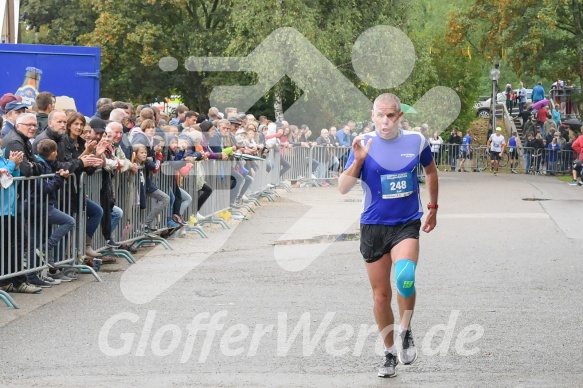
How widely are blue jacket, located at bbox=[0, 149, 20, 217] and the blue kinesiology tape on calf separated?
14.2 ft

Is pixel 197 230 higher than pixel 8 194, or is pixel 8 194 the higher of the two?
pixel 8 194

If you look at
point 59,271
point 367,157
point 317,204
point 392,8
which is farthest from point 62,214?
point 392,8

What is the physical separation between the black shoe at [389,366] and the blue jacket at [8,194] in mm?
4464

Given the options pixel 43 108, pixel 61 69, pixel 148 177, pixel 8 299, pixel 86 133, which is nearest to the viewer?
pixel 8 299

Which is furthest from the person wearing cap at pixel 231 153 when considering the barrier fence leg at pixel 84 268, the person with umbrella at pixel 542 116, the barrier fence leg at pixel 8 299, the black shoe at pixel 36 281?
the person with umbrella at pixel 542 116

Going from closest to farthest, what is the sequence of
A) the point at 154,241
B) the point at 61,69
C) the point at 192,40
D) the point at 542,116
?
1. the point at 154,241
2. the point at 61,69
3. the point at 192,40
4. the point at 542,116

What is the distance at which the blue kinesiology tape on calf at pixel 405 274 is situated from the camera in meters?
7.42

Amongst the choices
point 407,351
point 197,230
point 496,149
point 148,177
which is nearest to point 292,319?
point 407,351

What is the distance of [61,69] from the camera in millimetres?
19062

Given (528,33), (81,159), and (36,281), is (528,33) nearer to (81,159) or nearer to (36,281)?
(81,159)

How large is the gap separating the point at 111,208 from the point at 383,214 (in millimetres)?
5897

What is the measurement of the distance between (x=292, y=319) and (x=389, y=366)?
7.08 feet

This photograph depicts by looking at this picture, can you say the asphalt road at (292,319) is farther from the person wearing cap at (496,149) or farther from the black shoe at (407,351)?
the person wearing cap at (496,149)

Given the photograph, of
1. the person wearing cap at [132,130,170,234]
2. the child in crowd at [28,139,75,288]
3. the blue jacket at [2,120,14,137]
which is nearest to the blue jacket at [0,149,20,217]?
the child in crowd at [28,139,75,288]
